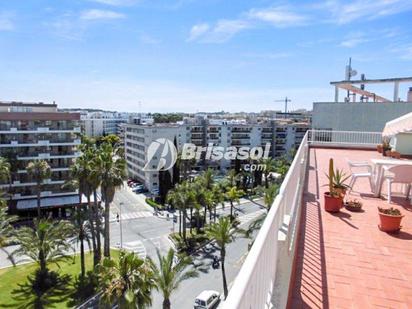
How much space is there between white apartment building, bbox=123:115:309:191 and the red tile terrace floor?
54.7 metres

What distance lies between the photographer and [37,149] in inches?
1663

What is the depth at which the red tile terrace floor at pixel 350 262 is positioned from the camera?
13.6ft

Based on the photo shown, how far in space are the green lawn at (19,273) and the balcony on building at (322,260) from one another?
21.8m

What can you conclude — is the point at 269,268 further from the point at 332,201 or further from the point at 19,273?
the point at 19,273

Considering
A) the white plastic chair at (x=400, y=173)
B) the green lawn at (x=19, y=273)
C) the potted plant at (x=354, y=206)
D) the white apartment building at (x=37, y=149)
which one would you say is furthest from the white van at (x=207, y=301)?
the white apartment building at (x=37, y=149)

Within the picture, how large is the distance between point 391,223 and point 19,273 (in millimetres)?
29444

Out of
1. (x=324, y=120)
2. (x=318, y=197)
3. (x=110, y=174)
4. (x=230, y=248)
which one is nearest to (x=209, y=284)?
(x=230, y=248)

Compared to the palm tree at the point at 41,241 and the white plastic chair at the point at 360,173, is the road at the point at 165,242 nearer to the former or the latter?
the palm tree at the point at 41,241

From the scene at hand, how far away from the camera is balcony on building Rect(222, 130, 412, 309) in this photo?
7.98ft

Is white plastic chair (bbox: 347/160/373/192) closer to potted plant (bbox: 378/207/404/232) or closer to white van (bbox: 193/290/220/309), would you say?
potted plant (bbox: 378/207/404/232)

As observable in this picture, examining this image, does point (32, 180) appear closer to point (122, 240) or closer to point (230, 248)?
point (122, 240)

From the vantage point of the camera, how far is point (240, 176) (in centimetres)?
5866

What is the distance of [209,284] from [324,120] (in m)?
16.4

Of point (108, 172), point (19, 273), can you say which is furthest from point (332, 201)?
point (19, 273)
